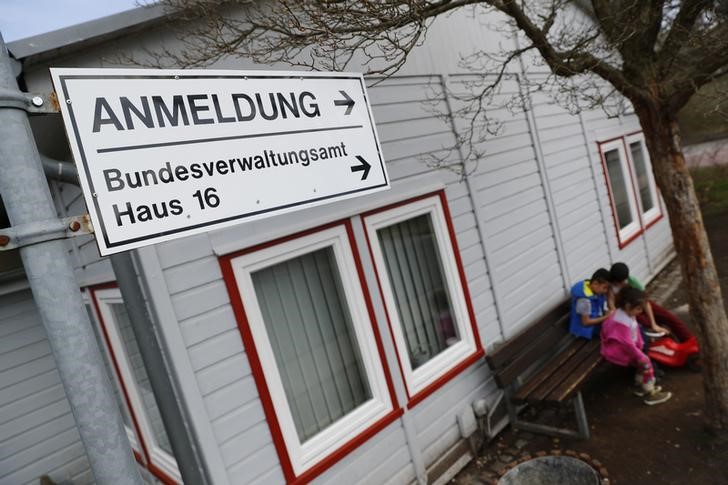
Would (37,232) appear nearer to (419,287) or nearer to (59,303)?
(59,303)

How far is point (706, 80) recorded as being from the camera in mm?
3533

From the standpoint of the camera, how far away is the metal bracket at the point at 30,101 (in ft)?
3.65

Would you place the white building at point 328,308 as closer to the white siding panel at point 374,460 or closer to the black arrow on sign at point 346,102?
the white siding panel at point 374,460

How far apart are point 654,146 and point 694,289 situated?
1.26 metres

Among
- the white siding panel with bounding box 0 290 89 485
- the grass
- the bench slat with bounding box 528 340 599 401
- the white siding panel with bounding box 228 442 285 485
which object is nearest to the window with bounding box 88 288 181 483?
the white siding panel with bounding box 0 290 89 485

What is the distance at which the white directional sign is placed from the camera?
1.23 m

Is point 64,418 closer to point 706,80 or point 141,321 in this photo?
point 141,321

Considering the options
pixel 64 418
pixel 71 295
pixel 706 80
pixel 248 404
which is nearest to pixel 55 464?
pixel 64 418

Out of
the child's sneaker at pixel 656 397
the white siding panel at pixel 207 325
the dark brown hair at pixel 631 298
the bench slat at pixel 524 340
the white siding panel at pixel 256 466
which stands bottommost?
the child's sneaker at pixel 656 397

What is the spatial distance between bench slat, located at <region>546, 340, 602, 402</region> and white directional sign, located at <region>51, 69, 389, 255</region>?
347 centimetres

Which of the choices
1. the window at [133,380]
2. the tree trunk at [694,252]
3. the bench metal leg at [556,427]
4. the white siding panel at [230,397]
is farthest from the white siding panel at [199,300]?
the tree trunk at [694,252]

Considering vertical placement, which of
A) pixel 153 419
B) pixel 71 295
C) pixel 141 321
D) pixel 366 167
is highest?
pixel 366 167

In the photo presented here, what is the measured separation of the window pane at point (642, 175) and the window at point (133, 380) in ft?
29.8

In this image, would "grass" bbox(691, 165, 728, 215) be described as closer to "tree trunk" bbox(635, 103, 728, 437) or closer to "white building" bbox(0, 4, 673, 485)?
"white building" bbox(0, 4, 673, 485)
